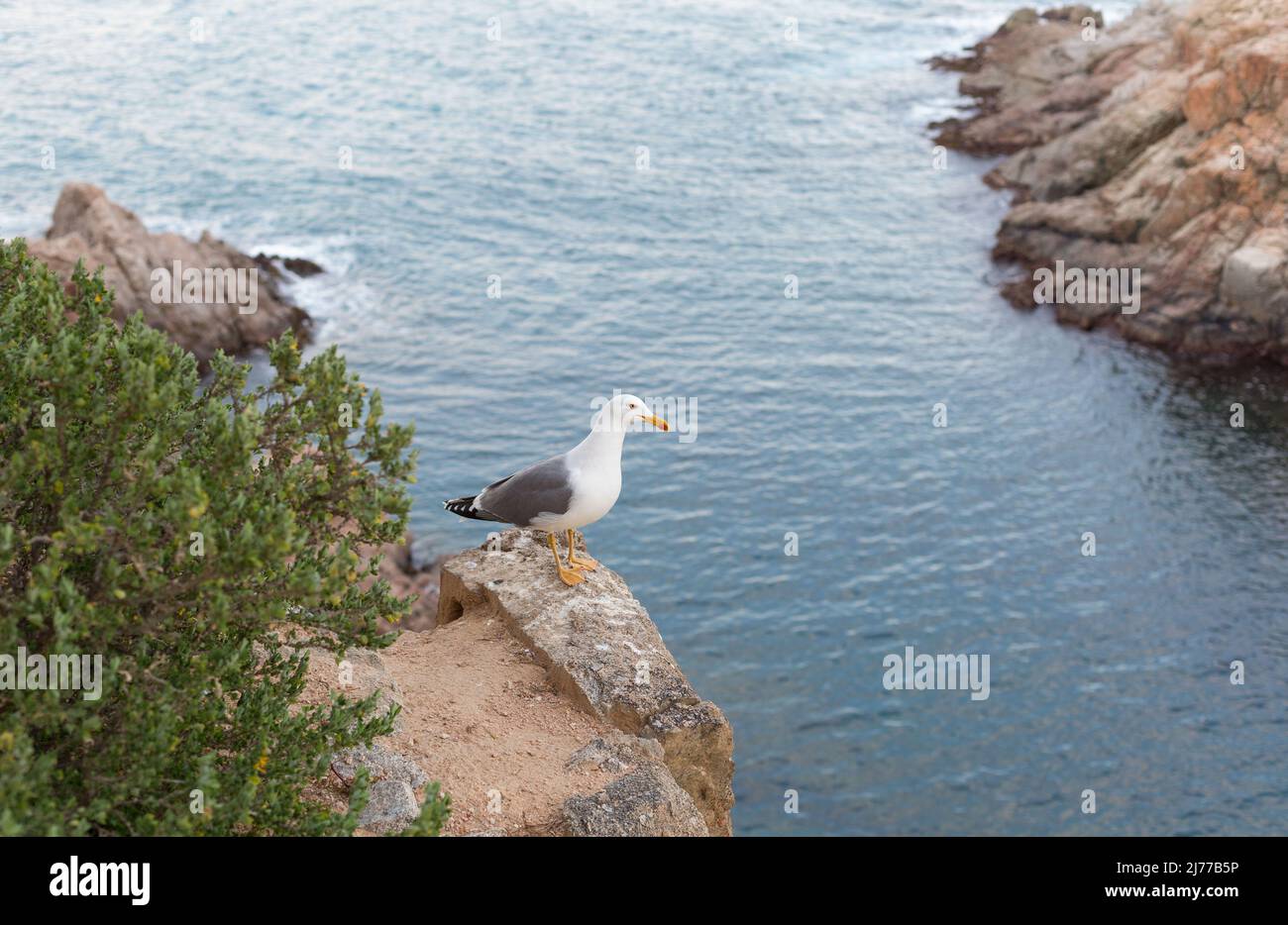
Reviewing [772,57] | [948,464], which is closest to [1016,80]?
[772,57]

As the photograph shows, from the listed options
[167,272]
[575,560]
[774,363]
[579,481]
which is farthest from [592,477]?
[167,272]

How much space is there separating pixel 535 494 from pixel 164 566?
8529 millimetres

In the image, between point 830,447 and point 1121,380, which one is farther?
point 1121,380

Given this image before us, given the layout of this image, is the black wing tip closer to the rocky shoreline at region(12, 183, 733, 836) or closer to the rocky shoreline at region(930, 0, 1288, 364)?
the rocky shoreline at region(12, 183, 733, 836)

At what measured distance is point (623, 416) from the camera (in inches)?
835

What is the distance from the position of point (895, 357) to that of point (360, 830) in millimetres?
54094

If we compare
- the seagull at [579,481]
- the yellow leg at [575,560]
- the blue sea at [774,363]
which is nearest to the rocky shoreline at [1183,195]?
the blue sea at [774,363]

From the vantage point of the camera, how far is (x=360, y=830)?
16.9 meters

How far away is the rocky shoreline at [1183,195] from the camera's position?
66312 mm

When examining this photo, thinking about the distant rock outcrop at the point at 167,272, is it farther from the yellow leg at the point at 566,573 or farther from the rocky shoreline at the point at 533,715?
the yellow leg at the point at 566,573

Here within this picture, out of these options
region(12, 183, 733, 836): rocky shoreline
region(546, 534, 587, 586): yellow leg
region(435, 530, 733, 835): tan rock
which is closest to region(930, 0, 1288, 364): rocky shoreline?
region(435, 530, 733, 835): tan rock

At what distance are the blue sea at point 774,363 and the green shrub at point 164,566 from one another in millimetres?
29739
